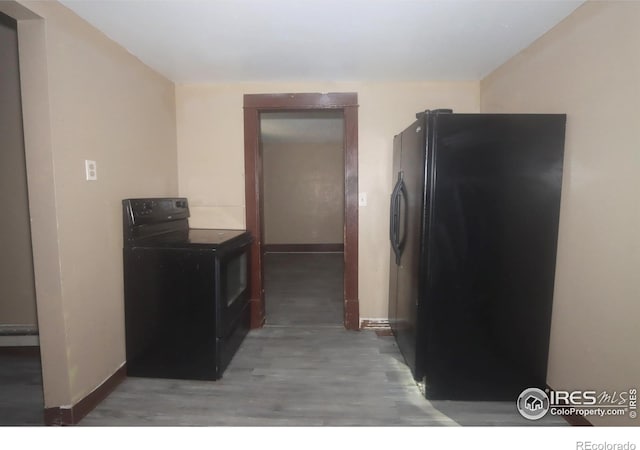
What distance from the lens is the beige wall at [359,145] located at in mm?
2768

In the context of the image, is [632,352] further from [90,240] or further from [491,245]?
[90,240]

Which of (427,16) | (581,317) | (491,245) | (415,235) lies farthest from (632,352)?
(427,16)

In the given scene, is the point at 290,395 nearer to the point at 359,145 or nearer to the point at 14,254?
the point at 359,145

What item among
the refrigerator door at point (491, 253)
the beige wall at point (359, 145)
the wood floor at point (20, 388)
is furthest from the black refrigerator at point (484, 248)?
the wood floor at point (20, 388)

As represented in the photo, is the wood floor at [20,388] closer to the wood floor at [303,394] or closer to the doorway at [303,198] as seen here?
the wood floor at [303,394]

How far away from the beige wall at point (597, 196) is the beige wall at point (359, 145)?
3.35 ft

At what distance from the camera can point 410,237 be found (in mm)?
2039

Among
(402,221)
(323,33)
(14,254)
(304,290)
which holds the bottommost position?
(304,290)

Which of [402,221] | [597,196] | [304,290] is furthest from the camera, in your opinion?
[304,290]

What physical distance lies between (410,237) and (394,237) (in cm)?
26
